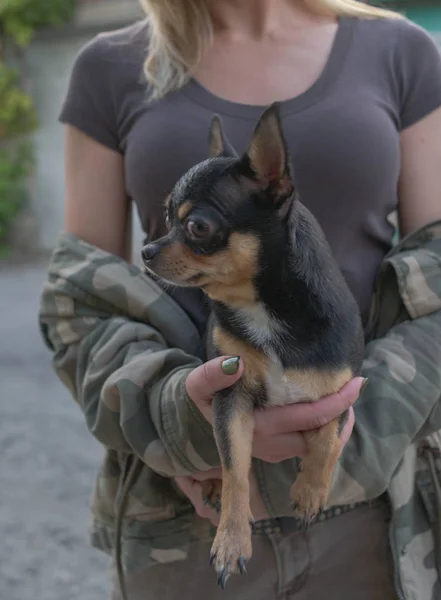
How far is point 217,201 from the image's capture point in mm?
1040

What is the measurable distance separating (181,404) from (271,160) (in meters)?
0.41

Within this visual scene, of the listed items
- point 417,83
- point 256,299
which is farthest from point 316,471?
point 417,83

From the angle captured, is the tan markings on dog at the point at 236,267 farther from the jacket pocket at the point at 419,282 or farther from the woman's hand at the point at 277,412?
the jacket pocket at the point at 419,282

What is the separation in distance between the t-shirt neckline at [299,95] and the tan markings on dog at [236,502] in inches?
20.8

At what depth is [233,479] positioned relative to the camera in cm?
110

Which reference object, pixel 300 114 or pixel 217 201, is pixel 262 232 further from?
pixel 300 114

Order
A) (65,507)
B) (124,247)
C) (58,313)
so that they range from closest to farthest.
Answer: (58,313) → (124,247) → (65,507)

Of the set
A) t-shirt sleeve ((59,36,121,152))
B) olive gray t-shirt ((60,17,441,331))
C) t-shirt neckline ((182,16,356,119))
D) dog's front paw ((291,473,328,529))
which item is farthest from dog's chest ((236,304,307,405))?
t-shirt sleeve ((59,36,121,152))

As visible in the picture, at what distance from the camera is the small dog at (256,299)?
104 centimetres

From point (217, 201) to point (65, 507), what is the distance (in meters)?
2.56

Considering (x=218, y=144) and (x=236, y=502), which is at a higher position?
(x=218, y=144)

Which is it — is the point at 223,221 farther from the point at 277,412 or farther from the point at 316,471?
the point at 316,471

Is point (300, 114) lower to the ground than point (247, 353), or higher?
higher

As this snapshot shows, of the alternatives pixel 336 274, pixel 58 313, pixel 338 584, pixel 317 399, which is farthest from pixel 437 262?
pixel 58 313
